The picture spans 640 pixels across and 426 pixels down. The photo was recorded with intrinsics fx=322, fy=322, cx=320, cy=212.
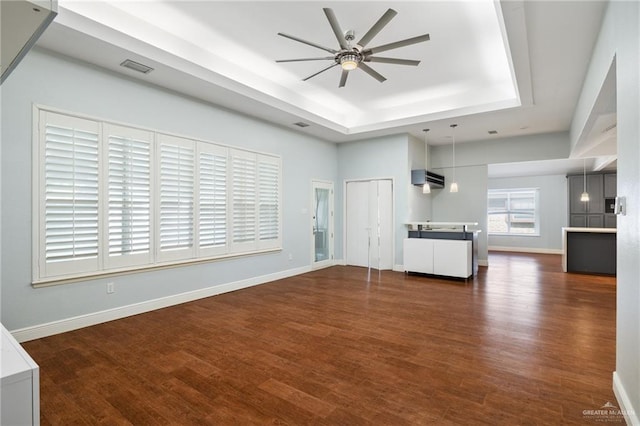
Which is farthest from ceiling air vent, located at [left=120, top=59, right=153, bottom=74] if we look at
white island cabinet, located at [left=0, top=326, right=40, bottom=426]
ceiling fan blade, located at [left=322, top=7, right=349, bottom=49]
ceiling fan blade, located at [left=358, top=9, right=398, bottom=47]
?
white island cabinet, located at [left=0, top=326, right=40, bottom=426]

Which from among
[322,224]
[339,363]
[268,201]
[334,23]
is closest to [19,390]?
[339,363]

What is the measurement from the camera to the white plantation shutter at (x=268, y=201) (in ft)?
19.8

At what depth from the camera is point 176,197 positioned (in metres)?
4.68

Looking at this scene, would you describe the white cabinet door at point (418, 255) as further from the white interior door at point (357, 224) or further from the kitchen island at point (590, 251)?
the kitchen island at point (590, 251)

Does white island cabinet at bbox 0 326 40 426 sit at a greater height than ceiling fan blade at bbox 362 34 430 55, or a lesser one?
lesser

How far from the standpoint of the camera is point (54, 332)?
351 cm

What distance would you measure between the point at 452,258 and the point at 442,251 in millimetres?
226

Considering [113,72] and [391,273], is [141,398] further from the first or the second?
[391,273]

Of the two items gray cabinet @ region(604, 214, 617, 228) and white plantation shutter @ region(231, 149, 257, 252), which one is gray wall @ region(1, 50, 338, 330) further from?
gray cabinet @ region(604, 214, 617, 228)

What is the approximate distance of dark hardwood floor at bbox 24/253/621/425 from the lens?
7.07 feet

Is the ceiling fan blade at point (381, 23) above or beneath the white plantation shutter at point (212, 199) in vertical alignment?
above

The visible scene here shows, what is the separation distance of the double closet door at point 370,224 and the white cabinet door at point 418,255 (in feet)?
2.09

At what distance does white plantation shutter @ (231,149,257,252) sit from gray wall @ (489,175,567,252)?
9.72 m

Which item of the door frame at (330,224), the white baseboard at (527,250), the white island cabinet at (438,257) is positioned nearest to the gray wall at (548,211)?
the white baseboard at (527,250)
